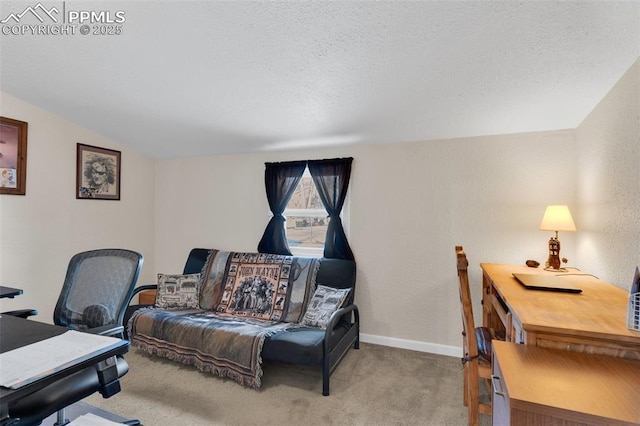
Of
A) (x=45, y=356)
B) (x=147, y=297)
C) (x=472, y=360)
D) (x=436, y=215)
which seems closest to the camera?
(x=45, y=356)

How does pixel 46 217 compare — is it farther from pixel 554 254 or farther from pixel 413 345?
pixel 554 254

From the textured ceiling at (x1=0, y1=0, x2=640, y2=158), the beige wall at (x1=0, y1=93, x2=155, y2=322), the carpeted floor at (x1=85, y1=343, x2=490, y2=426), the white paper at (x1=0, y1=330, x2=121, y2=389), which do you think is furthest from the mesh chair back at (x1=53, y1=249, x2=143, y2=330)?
the beige wall at (x1=0, y1=93, x2=155, y2=322)

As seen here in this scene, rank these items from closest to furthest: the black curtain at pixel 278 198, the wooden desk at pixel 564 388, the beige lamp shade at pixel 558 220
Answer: the wooden desk at pixel 564 388
the beige lamp shade at pixel 558 220
the black curtain at pixel 278 198

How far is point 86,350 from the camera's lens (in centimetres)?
106

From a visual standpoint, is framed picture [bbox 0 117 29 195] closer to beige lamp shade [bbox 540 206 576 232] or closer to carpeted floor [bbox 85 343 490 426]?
carpeted floor [bbox 85 343 490 426]

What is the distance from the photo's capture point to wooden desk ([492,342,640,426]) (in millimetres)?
785

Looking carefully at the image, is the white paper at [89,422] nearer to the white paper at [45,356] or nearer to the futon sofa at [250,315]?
the white paper at [45,356]

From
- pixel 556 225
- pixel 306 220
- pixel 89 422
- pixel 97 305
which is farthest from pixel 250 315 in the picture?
pixel 556 225

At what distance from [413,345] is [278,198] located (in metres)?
2.11

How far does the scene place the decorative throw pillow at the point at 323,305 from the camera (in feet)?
8.45

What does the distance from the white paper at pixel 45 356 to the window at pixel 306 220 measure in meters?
2.35

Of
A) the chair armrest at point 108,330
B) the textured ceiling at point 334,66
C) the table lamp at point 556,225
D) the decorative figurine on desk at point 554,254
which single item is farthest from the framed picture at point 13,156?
the decorative figurine on desk at point 554,254

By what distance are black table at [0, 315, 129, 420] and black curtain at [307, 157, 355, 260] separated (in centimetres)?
216

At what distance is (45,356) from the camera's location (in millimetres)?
1023
